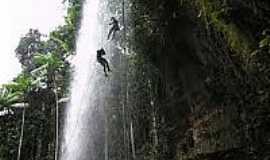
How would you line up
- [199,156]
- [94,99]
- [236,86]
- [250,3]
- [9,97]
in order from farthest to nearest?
[9,97] < [94,99] < [199,156] < [236,86] < [250,3]

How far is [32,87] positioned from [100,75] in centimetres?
323

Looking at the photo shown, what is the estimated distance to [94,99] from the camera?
48.1ft

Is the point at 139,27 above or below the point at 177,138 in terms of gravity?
above

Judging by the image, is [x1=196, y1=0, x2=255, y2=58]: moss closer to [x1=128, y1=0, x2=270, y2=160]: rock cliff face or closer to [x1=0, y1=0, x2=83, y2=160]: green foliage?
[x1=128, y1=0, x2=270, y2=160]: rock cliff face

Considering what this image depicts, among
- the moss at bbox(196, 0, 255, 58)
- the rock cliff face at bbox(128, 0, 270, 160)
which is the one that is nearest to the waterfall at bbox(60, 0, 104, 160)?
the rock cliff face at bbox(128, 0, 270, 160)

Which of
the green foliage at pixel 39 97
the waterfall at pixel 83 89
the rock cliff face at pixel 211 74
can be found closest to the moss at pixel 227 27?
the rock cliff face at pixel 211 74

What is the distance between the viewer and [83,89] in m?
15.0

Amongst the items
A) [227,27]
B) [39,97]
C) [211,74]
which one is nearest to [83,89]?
[39,97]

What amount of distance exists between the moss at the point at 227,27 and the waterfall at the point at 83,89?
803cm

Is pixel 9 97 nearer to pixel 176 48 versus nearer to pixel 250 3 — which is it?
pixel 176 48

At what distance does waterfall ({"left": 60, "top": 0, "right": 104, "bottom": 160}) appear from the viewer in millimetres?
14125

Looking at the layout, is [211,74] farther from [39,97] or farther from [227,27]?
[39,97]

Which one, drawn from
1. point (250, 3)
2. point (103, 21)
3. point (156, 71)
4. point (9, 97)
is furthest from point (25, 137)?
point (250, 3)

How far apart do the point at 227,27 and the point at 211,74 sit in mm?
1479
